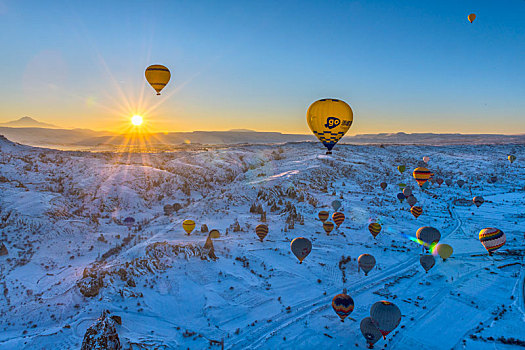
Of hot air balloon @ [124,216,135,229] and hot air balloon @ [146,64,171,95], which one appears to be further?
hot air balloon @ [146,64,171,95]

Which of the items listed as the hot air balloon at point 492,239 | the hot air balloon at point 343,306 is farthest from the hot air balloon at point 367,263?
the hot air balloon at point 492,239

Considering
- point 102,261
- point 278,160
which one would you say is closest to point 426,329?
point 102,261

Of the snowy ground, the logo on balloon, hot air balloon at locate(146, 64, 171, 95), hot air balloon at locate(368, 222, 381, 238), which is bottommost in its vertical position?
the snowy ground

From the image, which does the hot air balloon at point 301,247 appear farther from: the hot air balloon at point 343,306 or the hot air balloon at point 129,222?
the hot air balloon at point 129,222

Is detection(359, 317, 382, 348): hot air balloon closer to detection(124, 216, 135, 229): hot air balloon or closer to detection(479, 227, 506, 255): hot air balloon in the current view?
detection(479, 227, 506, 255): hot air balloon

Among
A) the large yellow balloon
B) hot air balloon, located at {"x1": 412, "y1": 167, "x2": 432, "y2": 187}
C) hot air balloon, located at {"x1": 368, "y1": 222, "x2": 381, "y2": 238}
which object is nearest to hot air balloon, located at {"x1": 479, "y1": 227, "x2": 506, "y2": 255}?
hot air balloon, located at {"x1": 368, "y1": 222, "x2": 381, "y2": 238}

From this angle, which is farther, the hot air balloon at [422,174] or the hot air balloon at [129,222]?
the hot air balloon at [422,174]

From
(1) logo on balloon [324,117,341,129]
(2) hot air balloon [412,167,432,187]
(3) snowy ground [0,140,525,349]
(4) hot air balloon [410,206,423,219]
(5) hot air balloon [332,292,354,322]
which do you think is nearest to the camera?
(3) snowy ground [0,140,525,349]

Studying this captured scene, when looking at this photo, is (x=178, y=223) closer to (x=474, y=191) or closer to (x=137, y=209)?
(x=137, y=209)
